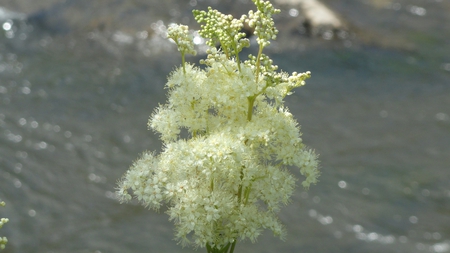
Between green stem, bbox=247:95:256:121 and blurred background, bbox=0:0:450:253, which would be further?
blurred background, bbox=0:0:450:253

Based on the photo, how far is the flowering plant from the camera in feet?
5.13

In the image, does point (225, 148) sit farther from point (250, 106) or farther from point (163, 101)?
point (163, 101)


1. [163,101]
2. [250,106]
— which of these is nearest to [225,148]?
[250,106]

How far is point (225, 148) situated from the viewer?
5.04 feet

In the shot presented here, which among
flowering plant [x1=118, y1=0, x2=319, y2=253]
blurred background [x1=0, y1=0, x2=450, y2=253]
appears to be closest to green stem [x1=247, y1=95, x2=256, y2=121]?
flowering plant [x1=118, y1=0, x2=319, y2=253]

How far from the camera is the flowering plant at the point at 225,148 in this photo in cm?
156

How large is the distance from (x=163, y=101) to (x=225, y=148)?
637 cm

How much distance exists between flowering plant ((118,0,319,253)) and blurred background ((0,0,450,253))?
13.2 ft

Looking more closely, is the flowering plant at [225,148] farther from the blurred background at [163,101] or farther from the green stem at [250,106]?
the blurred background at [163,101]

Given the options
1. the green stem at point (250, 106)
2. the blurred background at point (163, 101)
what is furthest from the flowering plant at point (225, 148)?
the blurred background at point (163, 101)

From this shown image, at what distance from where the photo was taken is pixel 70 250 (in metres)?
5.38

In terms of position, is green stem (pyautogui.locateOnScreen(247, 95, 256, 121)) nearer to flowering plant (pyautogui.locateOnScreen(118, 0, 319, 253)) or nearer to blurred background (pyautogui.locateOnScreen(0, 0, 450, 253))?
flowering plant (pyautogui.locateOnScreen(118, 0, 319, 253))

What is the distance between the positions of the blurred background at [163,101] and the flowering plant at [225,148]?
4017 mm

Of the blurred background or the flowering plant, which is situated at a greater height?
the blurred background
